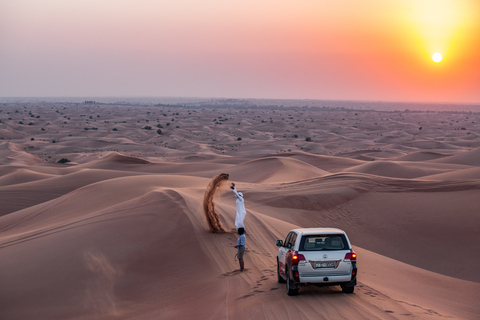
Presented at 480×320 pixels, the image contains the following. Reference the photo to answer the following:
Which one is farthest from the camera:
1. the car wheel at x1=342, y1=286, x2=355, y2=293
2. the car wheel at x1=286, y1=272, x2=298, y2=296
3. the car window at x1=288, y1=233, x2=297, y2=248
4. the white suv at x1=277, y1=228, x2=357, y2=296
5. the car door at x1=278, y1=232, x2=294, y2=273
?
the car door at x1=278, y1=232, x2=294, y2=273

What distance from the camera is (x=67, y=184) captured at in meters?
32.0

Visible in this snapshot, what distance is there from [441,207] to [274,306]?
13452 millimetres

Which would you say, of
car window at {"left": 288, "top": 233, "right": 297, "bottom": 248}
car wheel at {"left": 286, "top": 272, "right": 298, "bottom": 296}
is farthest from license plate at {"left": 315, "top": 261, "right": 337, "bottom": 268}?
car window at {"left": 288, "top": 233, "right": 297, "bottom": 248}

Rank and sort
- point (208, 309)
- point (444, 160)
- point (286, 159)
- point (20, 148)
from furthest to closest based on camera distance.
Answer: point (20, 148), point (444, 160), point (286, 159), point (208, 309)

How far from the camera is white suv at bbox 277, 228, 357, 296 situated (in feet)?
31.3

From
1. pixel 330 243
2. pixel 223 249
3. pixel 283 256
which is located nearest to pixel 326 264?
pixel 330 243

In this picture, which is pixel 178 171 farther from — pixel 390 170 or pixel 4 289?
pixel 4 289

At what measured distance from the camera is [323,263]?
9586 millimetres

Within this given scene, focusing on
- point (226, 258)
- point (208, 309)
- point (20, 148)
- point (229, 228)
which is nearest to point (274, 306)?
point (208, 309)

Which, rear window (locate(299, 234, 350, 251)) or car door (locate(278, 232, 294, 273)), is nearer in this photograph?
rear window (locate(299, 234, 350, 251))

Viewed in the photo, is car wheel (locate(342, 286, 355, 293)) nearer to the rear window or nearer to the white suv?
the white suv

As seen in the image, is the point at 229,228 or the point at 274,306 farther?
the point at 229,228

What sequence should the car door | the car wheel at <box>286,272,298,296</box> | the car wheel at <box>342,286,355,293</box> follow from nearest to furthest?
the car wheel at <box>286,272,298,296</box>, the car wheel at <box>342,286,355,293</box>, the car door

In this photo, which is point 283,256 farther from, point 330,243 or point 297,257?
point 330,243
